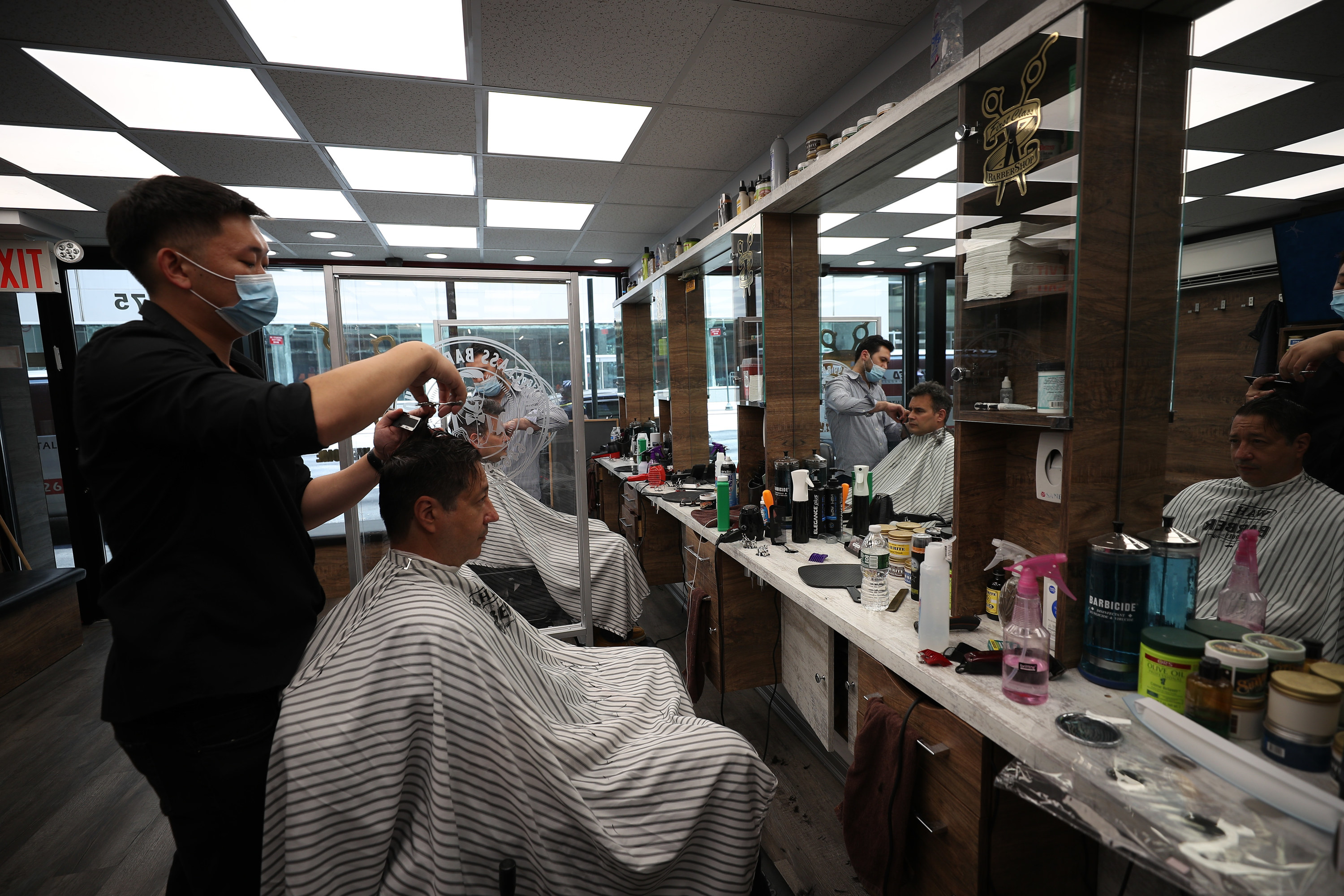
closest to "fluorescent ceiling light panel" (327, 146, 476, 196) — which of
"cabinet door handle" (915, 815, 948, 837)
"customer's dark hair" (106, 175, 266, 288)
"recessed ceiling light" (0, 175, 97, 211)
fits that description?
"recessed ceiling light" (0, 175, 97, 211)

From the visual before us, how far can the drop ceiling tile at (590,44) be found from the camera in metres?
1.93

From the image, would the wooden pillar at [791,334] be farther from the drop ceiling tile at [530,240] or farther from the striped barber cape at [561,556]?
the drop ceiling tile at [530,240]

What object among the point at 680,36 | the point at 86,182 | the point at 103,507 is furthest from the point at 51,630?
the point at 680,36

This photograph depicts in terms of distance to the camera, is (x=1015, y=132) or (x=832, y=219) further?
(x=832, y=219)

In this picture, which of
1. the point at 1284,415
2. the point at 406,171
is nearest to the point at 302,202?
the point at 406,171

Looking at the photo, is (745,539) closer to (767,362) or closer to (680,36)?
(767,362)

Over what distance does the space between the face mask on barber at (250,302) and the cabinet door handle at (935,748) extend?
1619 millimetres

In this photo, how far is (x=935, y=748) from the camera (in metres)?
1.24

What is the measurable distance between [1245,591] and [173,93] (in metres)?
3.81

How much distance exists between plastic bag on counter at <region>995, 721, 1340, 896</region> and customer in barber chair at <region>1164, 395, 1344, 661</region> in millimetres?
380

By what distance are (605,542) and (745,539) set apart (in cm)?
96

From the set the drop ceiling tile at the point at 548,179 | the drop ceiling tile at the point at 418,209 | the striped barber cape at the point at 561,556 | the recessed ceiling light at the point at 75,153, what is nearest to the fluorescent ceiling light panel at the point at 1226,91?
the striped barber cape at the point at 561,556

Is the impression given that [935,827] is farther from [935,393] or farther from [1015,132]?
[1015,132]

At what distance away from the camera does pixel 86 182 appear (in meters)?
3.27
